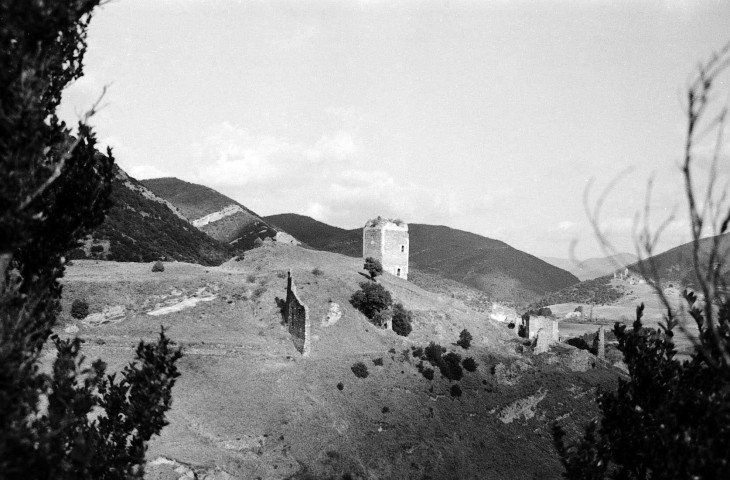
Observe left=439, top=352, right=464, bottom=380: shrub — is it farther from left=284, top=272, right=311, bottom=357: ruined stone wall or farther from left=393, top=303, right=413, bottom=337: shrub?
left=284, top=272, right=311, bottom=357: ruined stone wall

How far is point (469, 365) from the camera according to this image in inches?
1764

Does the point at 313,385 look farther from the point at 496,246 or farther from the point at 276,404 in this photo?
the point at 496,246

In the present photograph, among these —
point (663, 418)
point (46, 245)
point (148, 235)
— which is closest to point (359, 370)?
point (46, 245)

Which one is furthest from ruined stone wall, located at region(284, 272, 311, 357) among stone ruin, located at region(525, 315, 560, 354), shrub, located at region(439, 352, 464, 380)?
stone ruin, located at region(525, 315, 560, 354)

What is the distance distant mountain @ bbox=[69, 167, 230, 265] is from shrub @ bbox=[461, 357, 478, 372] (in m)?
39.7

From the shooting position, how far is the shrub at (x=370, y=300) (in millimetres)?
45781

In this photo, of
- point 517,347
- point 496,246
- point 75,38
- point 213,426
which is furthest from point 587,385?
point 496,246

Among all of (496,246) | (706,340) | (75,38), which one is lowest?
(706,340)

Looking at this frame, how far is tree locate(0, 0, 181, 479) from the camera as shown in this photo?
334 inches

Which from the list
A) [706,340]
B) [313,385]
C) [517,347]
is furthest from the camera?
[517,347]

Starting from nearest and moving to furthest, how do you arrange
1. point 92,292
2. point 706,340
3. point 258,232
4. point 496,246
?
point 706,340
point 92,292
point 258,232
point 496,246

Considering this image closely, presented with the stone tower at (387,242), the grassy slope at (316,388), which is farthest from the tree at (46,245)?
the stone tower at (387,242)

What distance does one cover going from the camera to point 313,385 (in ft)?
113

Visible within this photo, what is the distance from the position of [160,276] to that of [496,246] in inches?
5592
